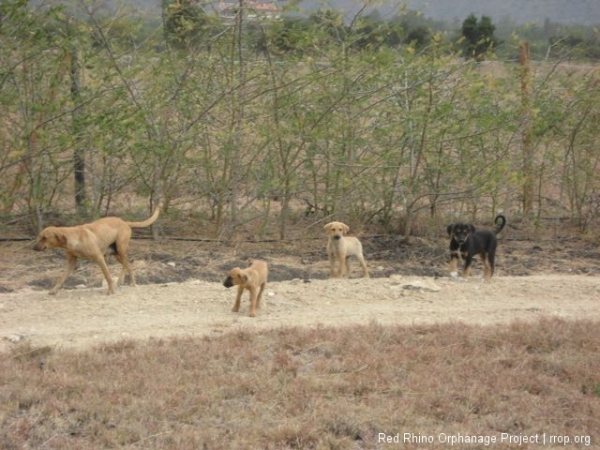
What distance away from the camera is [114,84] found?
12430 mm

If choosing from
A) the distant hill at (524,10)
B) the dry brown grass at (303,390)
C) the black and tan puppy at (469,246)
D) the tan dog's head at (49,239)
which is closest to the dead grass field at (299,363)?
the dry brown grass at (303,390)

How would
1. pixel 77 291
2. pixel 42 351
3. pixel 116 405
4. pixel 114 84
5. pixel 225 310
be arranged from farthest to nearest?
pixel 114 84
pixel 77 291
pixel 225 310
pixel 42 351
pixel 116 405

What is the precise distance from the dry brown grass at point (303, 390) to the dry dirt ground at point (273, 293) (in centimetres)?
79

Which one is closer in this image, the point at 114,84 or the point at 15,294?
the point at 15,294

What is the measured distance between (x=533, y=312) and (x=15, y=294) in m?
5.99

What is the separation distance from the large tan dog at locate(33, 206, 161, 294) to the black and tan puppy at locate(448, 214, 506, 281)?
4418 millimetres

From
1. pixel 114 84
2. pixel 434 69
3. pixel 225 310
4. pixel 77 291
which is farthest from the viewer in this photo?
pixel 434 69

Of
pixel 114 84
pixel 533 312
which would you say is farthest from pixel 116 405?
pixel 114 84

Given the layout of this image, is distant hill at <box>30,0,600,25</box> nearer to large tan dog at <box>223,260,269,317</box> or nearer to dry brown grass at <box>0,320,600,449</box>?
large tan dog at <box>223,260,269,317</box>

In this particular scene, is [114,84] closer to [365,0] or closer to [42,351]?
[365,0]

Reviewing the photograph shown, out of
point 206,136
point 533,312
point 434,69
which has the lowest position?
point 533,312

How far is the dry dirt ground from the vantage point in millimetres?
9117

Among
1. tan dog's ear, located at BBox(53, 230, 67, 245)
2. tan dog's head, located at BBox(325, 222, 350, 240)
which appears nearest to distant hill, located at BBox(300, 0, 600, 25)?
tan dog's head, located at BBox(325, 222, 350, 240)

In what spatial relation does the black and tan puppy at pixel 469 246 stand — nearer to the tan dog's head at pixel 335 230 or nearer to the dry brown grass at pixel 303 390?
the tan dog's head at pixel 335 230
